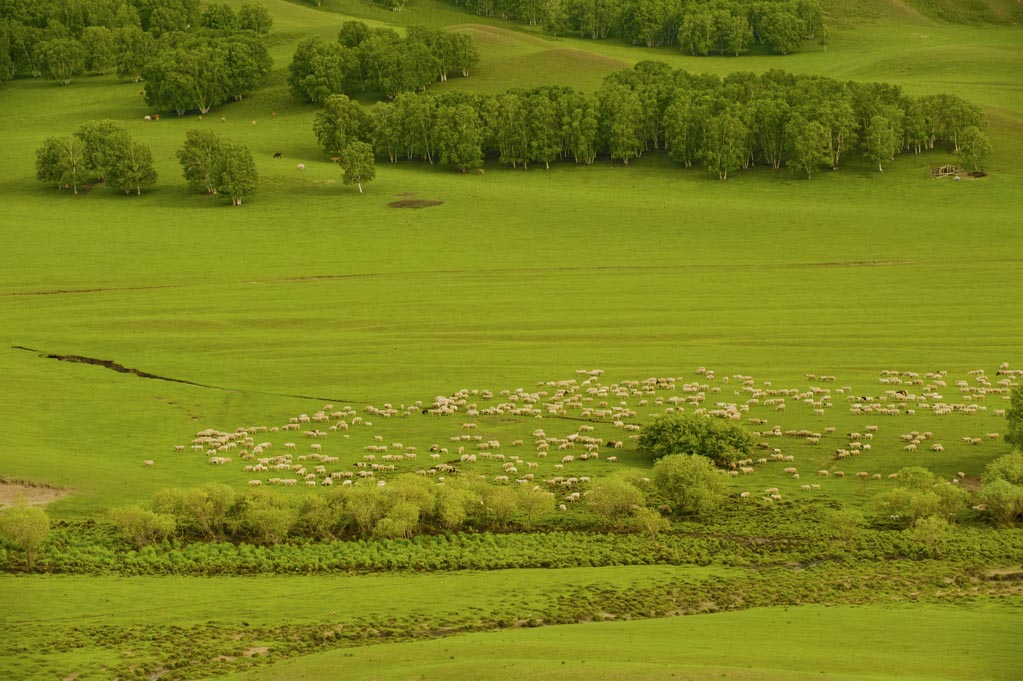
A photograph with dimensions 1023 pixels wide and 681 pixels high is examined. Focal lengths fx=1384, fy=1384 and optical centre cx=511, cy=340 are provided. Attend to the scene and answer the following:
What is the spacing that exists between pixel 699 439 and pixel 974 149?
91013mm

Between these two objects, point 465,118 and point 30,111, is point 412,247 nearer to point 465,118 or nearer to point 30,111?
point 465,118

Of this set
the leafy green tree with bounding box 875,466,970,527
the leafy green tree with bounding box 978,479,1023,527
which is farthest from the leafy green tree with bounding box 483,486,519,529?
the leafy green tree with bounding box 978,479,1023,527

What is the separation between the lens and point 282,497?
60188 mm

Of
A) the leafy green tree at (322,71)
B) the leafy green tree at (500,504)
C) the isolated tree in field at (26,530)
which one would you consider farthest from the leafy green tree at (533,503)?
the leafy green tree at (322,71)

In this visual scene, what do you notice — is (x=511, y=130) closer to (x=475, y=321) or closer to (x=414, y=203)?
(x=414, y=203)

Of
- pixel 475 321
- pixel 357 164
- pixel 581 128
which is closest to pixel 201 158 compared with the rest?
pixel 357 164

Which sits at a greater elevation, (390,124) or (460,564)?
(390,124)

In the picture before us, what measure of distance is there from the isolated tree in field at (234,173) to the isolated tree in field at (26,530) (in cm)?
8998

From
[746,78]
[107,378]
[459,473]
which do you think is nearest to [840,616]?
[459,473]

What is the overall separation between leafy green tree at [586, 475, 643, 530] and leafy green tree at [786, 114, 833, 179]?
9362cm

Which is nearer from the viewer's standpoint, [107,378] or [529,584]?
[529,584]

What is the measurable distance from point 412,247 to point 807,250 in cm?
3631

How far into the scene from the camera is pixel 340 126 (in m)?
160

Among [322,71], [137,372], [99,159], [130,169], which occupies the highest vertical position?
[322,71]
